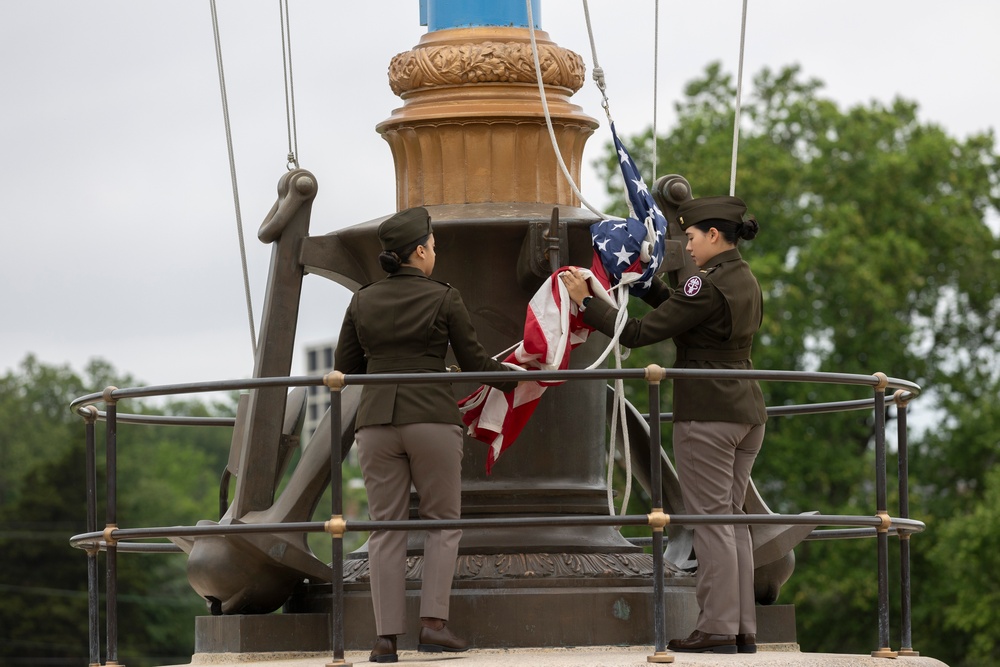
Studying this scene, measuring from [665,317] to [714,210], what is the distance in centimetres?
59

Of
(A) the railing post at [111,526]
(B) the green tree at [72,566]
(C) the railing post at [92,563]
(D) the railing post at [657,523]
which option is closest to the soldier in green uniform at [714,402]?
(D) the railing post at [657,523]

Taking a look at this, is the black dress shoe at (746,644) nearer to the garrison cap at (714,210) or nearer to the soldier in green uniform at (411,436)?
the soldier in green uniform at (411,436)

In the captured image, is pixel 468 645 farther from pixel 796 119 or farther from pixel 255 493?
pixel 796 119

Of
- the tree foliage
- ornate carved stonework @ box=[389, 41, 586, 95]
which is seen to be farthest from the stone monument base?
the tree foliage

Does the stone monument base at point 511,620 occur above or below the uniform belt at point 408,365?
below

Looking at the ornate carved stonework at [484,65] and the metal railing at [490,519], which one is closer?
the metal railing at [490,519]

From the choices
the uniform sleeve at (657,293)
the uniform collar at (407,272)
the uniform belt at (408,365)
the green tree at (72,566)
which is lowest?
the green tree at (72,566)

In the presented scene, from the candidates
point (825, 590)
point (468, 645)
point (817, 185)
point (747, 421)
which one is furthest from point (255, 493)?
point (817, 185)

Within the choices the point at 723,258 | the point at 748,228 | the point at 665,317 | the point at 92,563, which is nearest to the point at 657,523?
the point at 665,317

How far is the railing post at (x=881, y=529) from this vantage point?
28.9 ft

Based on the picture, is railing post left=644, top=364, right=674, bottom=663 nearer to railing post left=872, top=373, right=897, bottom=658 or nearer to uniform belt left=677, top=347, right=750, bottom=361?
uniform belt left=677, top=347, right=750, bottom=361

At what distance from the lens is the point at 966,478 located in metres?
37.6

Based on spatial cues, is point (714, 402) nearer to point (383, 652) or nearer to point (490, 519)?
point (490, 519)

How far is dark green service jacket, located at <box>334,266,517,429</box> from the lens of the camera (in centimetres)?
856
